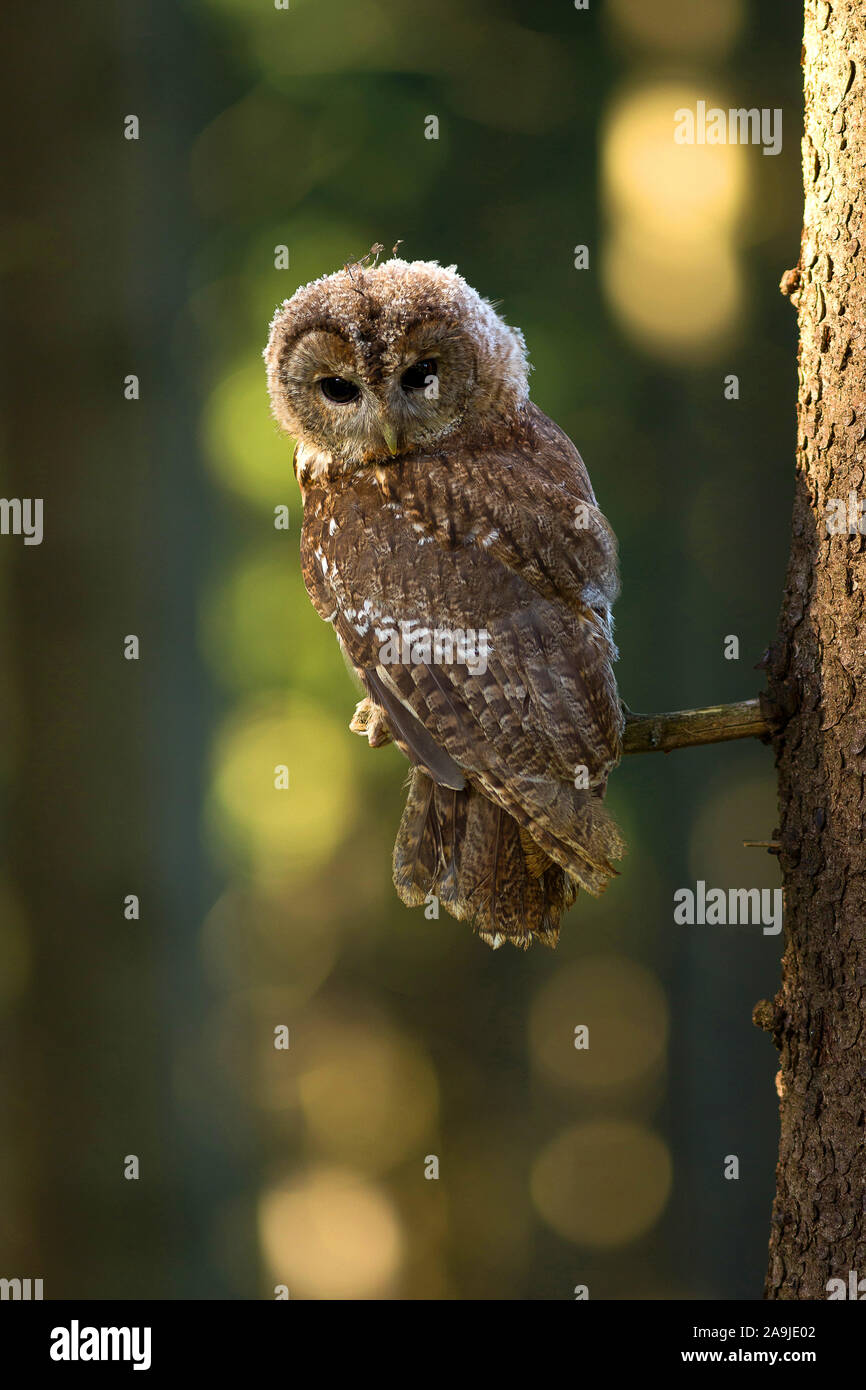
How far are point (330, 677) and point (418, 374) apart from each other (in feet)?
4.49

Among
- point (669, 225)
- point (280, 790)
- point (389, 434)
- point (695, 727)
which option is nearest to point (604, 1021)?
point (280, 790)

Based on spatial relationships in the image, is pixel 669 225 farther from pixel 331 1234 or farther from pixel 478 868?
pixel 331 1234

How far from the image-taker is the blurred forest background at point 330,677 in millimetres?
2668

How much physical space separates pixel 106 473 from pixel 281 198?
842 millimetres

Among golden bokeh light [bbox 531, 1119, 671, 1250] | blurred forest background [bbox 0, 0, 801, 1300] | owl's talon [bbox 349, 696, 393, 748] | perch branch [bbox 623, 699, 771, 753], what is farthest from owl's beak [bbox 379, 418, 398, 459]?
golden bokeh light [bbox 531, 1119, 671, 1250]

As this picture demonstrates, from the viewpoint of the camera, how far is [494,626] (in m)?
1.47

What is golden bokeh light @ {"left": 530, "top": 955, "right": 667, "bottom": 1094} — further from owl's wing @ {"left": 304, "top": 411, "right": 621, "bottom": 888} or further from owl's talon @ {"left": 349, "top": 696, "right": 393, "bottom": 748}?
owl's wing @ {"left": 304, "top": 411, "right": 621, "bottom": 888}

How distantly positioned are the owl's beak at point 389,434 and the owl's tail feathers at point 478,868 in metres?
Answer: 0.48

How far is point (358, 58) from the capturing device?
8.73 ft

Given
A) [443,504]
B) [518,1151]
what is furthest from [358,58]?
[518,1151]

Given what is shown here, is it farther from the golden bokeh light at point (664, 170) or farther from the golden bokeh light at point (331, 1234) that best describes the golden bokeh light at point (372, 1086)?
the golden bokeh light at point (664, 170)

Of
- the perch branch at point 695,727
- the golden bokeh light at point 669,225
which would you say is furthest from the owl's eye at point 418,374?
the golden bokeh light at point 669,225

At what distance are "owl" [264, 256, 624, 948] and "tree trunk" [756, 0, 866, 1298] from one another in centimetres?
26

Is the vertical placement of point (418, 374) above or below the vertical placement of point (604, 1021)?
above
